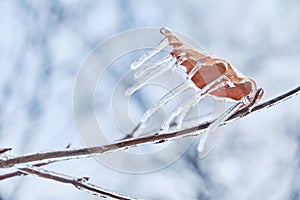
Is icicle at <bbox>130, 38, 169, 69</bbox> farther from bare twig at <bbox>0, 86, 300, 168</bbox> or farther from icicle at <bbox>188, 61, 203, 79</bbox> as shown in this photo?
bare twig at <bbox>0, 86, 300, 168</bbox>

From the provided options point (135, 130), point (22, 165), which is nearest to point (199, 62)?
point (135, 130)

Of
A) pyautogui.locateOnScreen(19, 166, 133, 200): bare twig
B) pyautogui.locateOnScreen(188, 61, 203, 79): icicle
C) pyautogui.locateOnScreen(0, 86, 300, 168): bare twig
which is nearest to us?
pyautogui.locateOnScreen(0, 86, 300, 168): bare twig

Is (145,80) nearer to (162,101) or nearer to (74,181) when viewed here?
(162,101)

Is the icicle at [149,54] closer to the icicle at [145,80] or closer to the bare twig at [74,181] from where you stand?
the icicle at [145,80]

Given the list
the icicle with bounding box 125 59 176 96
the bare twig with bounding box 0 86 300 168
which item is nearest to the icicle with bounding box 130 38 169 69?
the icicle with bounding box 125 59 176 96

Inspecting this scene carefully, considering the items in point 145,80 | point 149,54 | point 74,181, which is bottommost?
point 74,181

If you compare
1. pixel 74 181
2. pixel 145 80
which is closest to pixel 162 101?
pixel 145 80

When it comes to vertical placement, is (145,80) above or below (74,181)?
above
